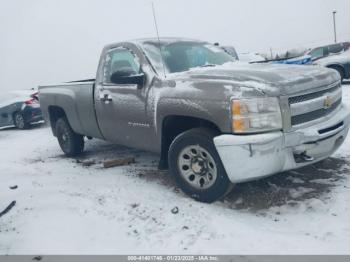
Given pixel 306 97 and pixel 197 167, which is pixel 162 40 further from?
pixel 306 97

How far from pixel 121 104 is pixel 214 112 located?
1.67 m

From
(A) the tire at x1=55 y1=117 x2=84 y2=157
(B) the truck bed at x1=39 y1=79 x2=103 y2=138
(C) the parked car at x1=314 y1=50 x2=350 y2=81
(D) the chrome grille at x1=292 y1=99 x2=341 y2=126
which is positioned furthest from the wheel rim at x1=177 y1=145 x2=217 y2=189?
(C) the parked car at x1=314 y1=50 x2=350 y2=81

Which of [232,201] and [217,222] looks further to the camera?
[232,201]

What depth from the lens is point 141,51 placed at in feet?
15.3

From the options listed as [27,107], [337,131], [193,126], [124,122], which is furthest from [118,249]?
[27,107]

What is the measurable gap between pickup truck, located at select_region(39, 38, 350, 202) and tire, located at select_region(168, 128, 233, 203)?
11 mm

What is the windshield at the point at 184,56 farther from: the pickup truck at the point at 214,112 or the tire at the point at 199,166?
the tire at the point at 199,166

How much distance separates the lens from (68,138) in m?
6.54

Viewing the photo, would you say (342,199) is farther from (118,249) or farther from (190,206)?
(118,249)

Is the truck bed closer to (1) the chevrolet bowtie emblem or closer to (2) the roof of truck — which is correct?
(2) the roof of truck

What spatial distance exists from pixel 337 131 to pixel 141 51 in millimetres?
2515

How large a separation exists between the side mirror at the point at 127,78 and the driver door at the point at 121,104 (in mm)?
62

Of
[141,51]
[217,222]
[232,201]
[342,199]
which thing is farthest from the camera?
[141,51]

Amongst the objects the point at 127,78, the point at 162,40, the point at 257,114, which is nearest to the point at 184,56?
the point at 162,40
